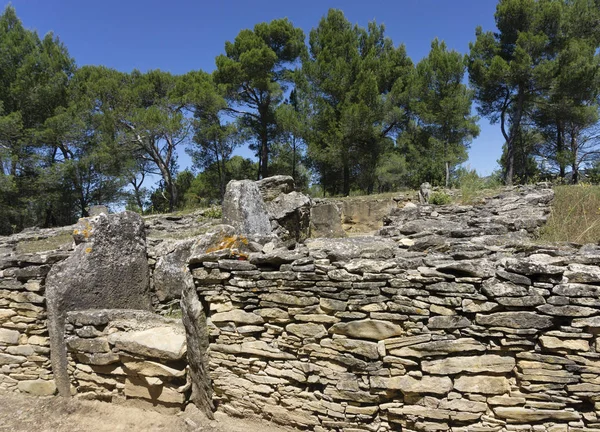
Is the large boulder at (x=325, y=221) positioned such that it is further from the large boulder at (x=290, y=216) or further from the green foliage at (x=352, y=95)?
the green foliage at (x=352, y=95)

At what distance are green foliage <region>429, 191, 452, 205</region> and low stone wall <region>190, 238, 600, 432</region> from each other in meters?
7.22

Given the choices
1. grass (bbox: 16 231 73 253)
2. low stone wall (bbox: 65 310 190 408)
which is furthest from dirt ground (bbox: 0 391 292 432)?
grass (bbox: 16 231 73 253)

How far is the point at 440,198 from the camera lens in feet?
33.7

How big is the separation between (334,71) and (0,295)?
16.9m

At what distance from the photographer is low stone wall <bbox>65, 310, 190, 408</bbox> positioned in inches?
138

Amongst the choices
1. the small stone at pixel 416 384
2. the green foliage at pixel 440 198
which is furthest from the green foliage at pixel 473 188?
the small stone at pixel 416 384

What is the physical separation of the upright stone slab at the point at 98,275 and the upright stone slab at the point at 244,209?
2.40 m

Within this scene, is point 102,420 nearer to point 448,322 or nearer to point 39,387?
point 39,387

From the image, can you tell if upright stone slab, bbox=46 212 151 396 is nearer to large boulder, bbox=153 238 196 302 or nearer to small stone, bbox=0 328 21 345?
large boulder, bbox=153 238 196 302

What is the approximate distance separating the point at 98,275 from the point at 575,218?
674cm

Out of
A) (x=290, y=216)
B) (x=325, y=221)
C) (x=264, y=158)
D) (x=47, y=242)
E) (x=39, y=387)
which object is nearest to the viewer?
(x=39, y=387)

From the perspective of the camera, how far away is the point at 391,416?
2.92 m

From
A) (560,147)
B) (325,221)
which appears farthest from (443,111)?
(325,221)

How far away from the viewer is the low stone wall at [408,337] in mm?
2537
